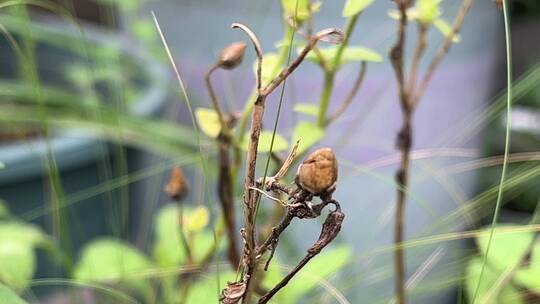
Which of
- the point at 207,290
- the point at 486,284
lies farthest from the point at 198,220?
the point at 486,284

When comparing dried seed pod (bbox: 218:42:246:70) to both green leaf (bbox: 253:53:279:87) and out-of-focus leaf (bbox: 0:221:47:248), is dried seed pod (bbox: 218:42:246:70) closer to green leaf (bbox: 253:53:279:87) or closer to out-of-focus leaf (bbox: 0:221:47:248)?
green leaf (bbox: 253:53:279:87)

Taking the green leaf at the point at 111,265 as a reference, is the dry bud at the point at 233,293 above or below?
below

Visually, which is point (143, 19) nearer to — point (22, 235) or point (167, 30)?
point (167, 30)

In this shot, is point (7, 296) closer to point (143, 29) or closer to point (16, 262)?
point (16, 262)

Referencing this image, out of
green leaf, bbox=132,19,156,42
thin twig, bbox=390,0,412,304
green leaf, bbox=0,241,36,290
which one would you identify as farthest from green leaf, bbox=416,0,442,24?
green leaf, bbox=132,19,156,42

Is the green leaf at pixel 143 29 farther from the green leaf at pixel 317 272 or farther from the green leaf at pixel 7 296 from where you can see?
the green leaf at pixel 7 296

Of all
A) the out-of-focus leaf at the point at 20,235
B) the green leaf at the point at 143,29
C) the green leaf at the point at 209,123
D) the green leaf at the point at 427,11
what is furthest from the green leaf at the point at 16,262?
the green leaf at the point at 143,29
